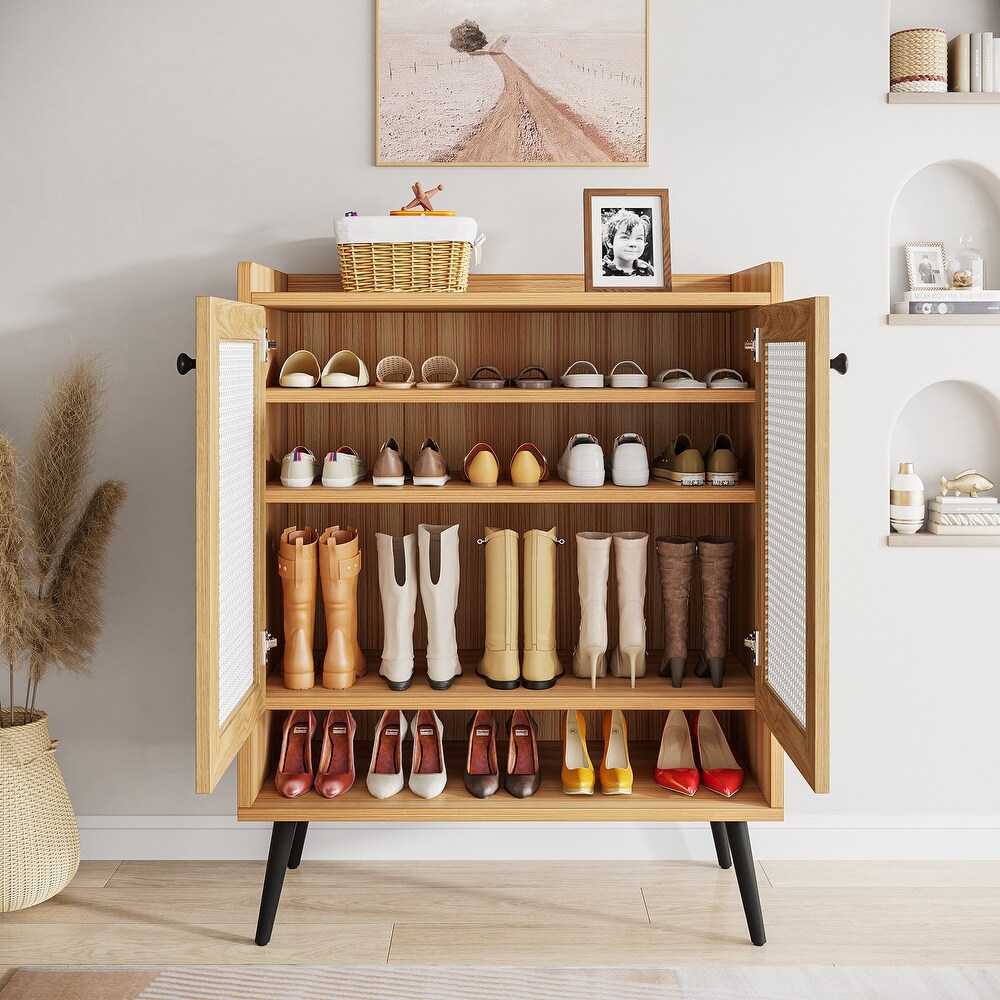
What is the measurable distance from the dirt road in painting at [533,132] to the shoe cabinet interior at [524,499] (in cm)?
31

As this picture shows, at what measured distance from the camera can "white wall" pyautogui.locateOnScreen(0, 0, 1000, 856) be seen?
7.42 ft

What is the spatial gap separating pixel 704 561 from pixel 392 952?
1087 millimetres

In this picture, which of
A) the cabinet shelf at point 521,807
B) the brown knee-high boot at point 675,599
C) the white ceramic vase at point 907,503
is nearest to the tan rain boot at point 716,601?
the brown knee-high boot at point 675,599

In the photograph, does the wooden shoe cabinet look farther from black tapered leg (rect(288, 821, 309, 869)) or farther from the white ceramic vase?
the white ceramic vase

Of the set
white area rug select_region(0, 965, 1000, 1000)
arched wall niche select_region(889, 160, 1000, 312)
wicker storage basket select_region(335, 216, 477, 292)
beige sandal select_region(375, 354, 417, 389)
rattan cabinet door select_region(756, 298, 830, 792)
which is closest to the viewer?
rattan cabinet door select_region(756, 298, 830, 792)

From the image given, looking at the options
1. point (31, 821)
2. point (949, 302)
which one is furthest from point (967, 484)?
point (31, 821)

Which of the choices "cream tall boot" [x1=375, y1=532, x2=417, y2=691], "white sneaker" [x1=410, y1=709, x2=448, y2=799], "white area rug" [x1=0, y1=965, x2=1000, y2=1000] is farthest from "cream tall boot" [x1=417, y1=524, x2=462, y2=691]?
"white area rug" [x1=0, y1=965, x2=1000, y2=1000]

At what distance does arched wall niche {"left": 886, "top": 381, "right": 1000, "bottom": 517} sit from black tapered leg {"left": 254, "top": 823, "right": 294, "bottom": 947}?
68.7 inches

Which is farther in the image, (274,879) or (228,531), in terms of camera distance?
(274,879)

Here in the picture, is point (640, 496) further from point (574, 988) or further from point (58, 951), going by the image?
point (58, 951)

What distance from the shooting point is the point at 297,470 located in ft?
6.66

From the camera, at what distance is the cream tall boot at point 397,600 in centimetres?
207

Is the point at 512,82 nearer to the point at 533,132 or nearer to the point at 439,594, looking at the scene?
the point at 533,132

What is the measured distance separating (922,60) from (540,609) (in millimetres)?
1608
